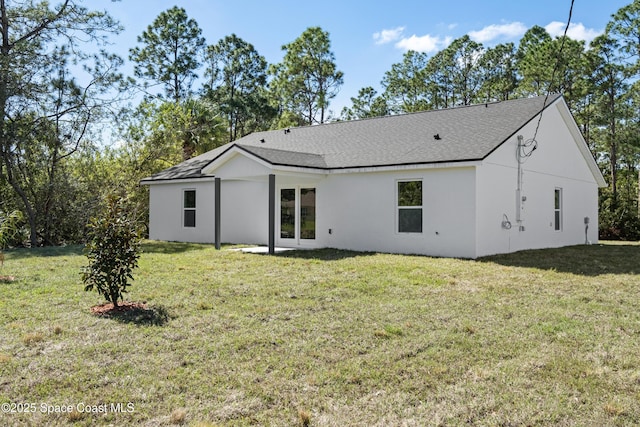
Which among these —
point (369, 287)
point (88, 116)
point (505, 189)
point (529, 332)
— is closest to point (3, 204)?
point (88, 116)

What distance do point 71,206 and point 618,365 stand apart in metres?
18.9

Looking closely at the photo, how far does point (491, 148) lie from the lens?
12.2 m

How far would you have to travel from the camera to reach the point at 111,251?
20.9 ft

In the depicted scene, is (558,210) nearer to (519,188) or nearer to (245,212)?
(519,188)

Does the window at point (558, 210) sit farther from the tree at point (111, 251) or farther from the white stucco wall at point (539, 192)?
the tree at point (111, 251)

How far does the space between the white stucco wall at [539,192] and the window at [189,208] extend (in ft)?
34.4

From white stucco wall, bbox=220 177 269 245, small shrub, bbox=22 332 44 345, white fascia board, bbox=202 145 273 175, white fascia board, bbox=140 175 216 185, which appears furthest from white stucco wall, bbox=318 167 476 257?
small shrub, bbox=22 332 44 345

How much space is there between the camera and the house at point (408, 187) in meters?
12.7

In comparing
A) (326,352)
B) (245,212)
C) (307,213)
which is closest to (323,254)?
(307,213)

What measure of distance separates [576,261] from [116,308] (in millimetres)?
10567

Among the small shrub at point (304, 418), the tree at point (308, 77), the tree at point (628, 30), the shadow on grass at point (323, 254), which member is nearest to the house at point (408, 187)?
the shadow on grass at point (323, 254)

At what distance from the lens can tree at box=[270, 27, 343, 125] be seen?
36.2 meters

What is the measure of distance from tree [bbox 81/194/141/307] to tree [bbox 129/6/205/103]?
96.5 feet

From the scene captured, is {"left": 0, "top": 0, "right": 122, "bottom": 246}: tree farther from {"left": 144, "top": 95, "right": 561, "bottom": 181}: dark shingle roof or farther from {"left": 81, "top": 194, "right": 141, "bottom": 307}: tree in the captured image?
{"left": 81, "top": 194, "right": 141, "bottom": 307}: tree
